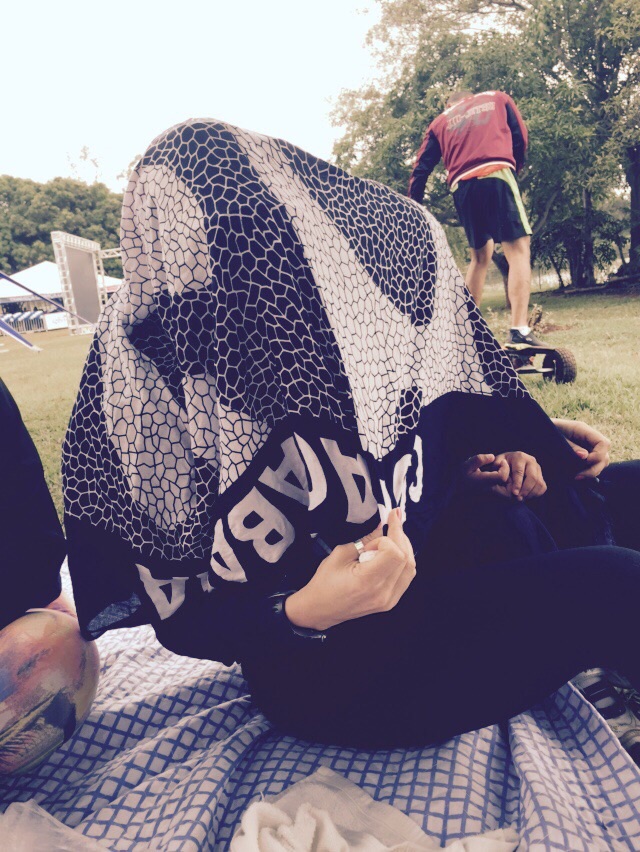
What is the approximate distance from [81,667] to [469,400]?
86 cm

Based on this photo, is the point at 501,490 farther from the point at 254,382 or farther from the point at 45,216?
the point at 45,216

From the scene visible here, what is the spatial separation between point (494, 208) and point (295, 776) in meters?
3.78

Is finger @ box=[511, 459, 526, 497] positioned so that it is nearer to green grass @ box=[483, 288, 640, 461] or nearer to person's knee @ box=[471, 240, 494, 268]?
green grass @ box=[483, 288, 640, 461]

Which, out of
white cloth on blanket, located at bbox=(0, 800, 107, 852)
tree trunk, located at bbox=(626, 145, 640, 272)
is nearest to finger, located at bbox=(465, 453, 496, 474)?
white cloth on blanket, located at bbox=(0, 800, 107, 852)

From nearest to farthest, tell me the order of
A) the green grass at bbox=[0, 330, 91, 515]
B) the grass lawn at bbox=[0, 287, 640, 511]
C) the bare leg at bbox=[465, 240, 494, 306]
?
the grass lawn at bbox=[0, 287, 640, 511] → the green grass at bbox=[0, 330, 91, 515] → the bare leg at bbox=[465, 240, 494, 306]

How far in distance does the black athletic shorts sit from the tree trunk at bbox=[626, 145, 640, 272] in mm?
6924

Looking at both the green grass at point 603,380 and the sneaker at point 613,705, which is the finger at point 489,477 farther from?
the green grass at point 603,380

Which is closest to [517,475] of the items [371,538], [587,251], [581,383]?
[371,538]

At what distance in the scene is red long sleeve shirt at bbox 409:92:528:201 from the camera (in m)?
3.92

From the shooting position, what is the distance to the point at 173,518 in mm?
883

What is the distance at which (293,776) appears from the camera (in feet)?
3.51

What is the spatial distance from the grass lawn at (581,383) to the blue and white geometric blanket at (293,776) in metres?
1.51

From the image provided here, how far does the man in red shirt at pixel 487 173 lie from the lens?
3.91 meters

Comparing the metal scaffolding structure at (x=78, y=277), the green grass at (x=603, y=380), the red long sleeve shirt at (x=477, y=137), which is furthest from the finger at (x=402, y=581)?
the metal scaffolding structure at (x=78, y=277)
